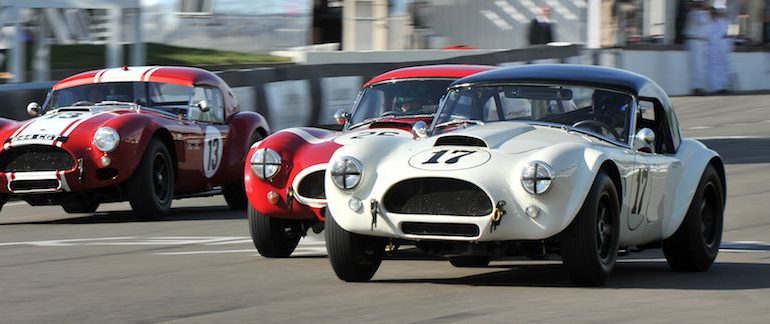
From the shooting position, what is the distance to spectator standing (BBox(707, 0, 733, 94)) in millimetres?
29578

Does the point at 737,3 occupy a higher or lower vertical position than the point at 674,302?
higher

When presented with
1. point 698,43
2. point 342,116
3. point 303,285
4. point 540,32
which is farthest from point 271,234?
point 698,43

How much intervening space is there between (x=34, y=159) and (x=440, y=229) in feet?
17.1

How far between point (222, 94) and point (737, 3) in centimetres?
2057

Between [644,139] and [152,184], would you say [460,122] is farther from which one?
[152,184]

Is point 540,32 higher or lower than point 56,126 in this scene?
higher

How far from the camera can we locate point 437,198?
7.60 meters

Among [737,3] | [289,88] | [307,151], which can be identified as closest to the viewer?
[307,151]

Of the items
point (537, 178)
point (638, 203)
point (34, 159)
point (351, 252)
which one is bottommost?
point (351, 252)

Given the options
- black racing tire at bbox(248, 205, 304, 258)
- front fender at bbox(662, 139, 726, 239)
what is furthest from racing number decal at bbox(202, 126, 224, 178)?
front fender at bbox(662, 139, 726, 239)

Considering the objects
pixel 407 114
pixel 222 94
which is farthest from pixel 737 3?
pixel 407 114

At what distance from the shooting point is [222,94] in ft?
45.1

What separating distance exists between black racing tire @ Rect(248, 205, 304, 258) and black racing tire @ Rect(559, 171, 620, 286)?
90.9 inches

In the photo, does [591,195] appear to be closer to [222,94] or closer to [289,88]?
[222,94]
